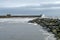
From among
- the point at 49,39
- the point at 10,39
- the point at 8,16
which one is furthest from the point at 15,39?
the point at 8,16

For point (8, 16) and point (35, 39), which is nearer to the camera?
point (35, 39)

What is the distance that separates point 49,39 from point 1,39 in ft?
16.8

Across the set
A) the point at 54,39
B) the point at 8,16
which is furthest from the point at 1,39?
the point at 8,16

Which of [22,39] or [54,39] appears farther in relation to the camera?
[22,39]

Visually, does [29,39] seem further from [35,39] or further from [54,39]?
[54,39]

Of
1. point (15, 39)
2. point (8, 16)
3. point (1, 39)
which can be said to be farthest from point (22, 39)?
point (8, 16)

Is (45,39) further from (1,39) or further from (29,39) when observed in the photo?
(1,39)

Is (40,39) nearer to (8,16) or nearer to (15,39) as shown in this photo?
(15,39)

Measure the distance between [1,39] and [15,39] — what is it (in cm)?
151

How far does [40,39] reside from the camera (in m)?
23.2

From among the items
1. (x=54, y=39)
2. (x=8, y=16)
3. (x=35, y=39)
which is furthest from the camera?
(x=8, y=16)

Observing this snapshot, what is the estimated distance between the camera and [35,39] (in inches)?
920

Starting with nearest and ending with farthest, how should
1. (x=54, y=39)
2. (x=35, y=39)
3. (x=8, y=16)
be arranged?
(x=54, y=39) < (x=35, y=39) < (x=8, y=16)

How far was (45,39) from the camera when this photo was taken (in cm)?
2269
